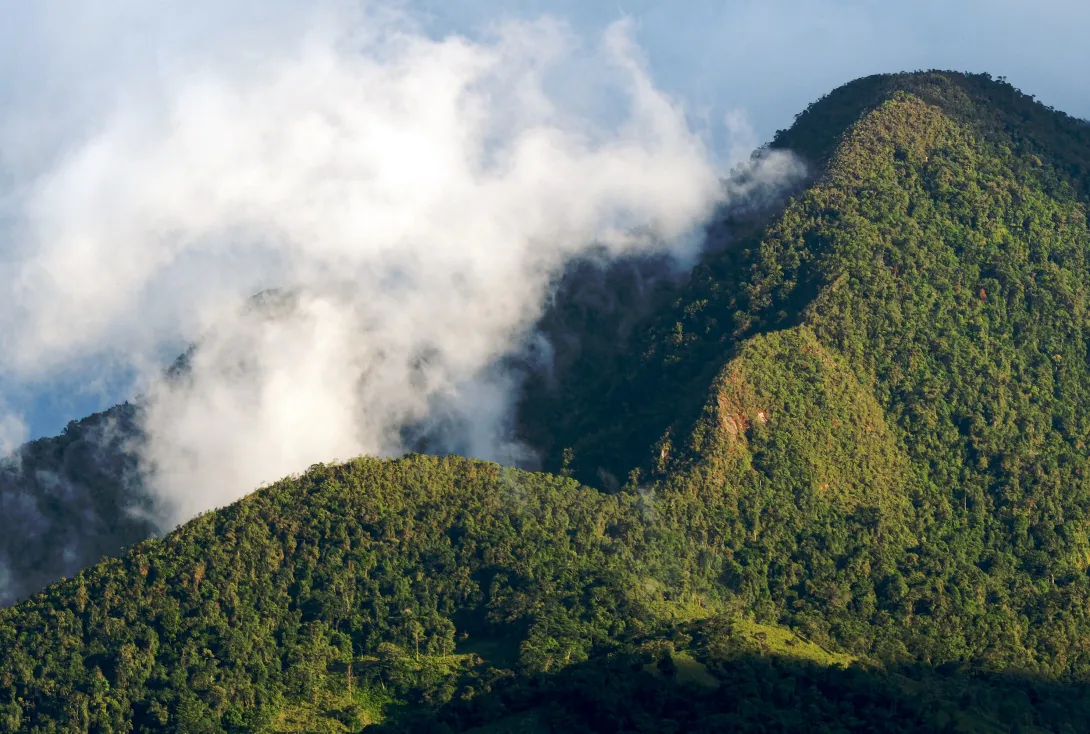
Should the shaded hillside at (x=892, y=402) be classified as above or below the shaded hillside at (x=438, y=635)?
above

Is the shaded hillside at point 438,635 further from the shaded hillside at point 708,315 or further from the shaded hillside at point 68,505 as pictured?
the shaded hillside at point 68,505

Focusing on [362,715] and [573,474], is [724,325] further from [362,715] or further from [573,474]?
[362,715]

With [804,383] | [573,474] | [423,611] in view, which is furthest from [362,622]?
[804,383]

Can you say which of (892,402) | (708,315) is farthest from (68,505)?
(892,402)

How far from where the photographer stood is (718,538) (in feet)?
493

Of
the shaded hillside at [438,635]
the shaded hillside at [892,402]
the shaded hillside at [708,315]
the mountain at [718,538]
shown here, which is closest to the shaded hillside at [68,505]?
the mountain at [718,538]

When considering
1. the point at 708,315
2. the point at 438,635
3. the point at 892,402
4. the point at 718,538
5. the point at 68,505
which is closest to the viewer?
the point at 438,635

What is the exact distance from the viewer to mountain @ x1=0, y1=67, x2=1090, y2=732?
5379 inches

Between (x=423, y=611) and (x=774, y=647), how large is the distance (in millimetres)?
21396

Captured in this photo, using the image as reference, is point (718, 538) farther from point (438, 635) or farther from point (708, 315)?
point (708, 315)

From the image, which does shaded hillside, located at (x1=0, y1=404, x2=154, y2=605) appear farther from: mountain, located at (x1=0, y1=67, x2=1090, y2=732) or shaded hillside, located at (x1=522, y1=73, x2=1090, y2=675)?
shaded hillside, located at (x1=522, y1=73, x2=1090, y2=675)

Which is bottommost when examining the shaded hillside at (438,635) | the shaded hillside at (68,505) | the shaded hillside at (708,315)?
the shaded hillside at (438,635)

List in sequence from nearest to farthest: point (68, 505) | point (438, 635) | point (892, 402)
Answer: point (438, 635) → point (892, 402) → point (68, 505)

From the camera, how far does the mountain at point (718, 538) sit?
448 feet
